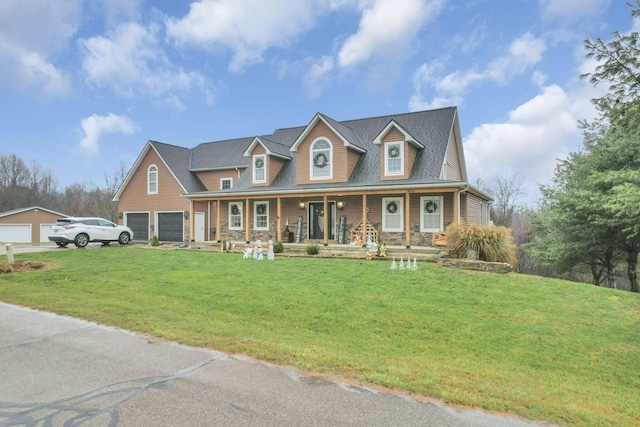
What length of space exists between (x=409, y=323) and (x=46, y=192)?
67.2 metres

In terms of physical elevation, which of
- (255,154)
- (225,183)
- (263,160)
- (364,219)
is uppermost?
(255,154)

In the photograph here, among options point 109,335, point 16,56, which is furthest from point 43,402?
point 16,56

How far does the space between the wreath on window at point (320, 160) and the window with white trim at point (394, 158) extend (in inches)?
125

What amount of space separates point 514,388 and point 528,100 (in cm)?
2130

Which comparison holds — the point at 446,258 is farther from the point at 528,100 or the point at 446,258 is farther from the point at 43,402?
the point at 528,100

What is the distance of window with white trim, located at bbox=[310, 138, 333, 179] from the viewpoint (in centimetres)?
1878

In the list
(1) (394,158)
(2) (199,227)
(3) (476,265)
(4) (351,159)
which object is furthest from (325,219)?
(2) (199,227)

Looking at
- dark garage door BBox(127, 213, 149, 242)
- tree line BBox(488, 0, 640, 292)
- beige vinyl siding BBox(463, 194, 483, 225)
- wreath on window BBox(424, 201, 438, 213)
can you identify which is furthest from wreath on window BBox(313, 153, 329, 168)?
dark garage door BBox(127, 213, 149, 242)

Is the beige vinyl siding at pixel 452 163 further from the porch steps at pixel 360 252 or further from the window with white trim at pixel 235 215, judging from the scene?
the window with white trim at pixel 235 215

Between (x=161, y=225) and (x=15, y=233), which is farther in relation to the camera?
(x=15, y=233)

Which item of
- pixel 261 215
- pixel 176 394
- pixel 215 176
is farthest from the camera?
pixel 215 176

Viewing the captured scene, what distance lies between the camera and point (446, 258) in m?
12.6

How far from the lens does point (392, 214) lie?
1753 cm

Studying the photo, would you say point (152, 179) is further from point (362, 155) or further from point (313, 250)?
point (313, 250)
